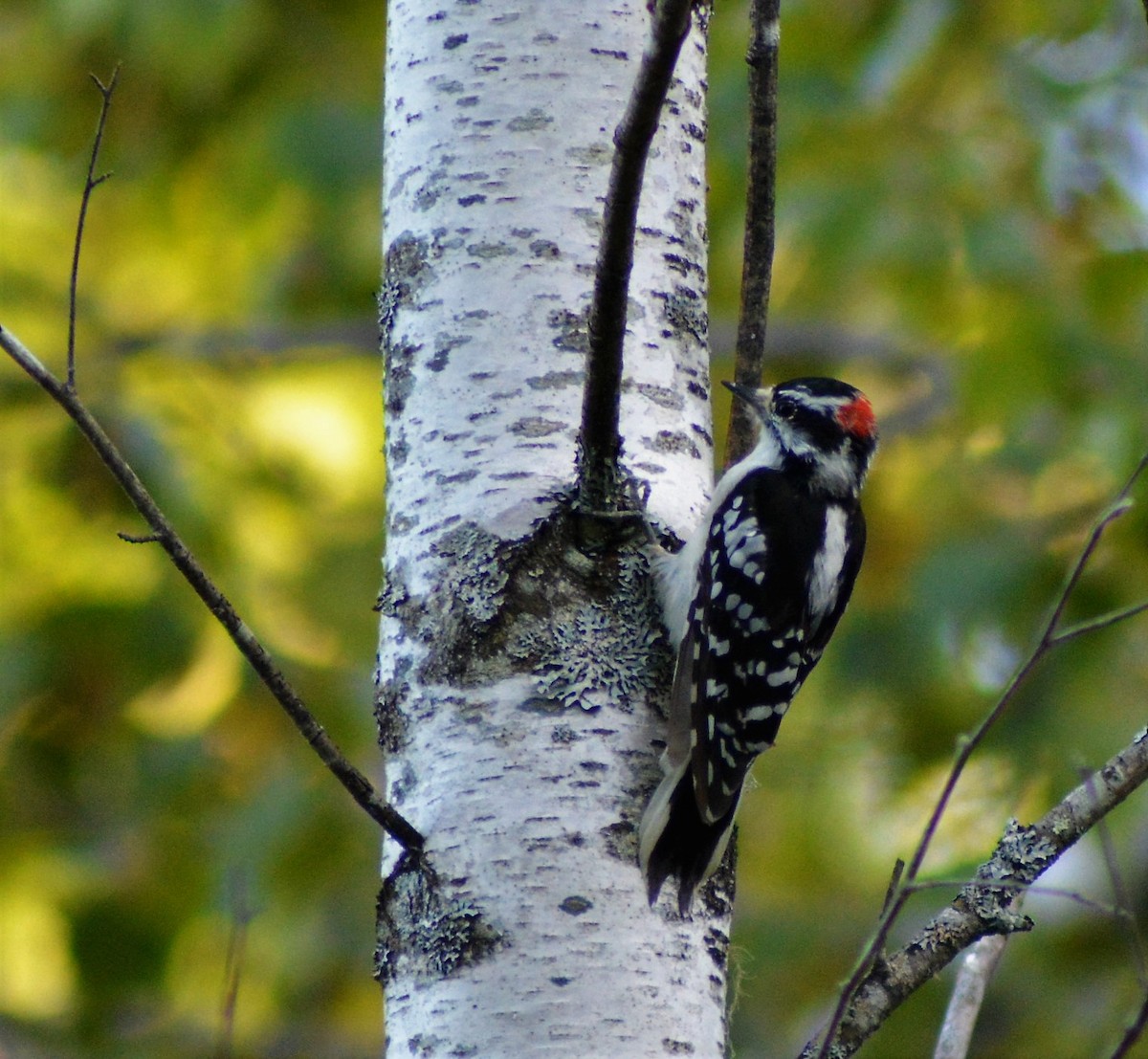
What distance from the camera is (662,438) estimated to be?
266cm

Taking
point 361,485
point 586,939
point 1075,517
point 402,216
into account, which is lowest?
point 586,939

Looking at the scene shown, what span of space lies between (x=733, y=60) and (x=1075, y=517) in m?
2.20

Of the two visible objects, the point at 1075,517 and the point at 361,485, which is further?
the point at 361,485

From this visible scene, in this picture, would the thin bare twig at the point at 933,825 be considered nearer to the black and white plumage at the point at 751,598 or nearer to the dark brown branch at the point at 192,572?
the black and white plumage at the point at 751,598

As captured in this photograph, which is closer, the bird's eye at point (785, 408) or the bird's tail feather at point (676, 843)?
the bird's tail feather at point (676, 843)

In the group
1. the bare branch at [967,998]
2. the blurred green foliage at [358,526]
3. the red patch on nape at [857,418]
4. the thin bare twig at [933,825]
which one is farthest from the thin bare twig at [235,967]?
the red patch on nape at [857,418]

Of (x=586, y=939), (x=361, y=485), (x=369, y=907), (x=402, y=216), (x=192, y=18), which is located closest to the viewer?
(x=586, y=939)

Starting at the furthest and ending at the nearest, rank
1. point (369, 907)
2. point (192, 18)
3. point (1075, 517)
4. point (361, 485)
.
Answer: point (361, 485) → point (369, 907) → point (192, 18) → point (1075, 517)

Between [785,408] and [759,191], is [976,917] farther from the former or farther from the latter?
[785,408]

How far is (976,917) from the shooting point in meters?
2.11

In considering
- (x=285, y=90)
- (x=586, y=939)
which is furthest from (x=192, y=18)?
(x=586, y=939)

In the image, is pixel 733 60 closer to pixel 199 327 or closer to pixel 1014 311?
pixel 1014 311

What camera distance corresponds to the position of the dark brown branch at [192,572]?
73.5 inches

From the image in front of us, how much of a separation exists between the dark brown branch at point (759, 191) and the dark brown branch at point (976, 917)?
1.11 meters
